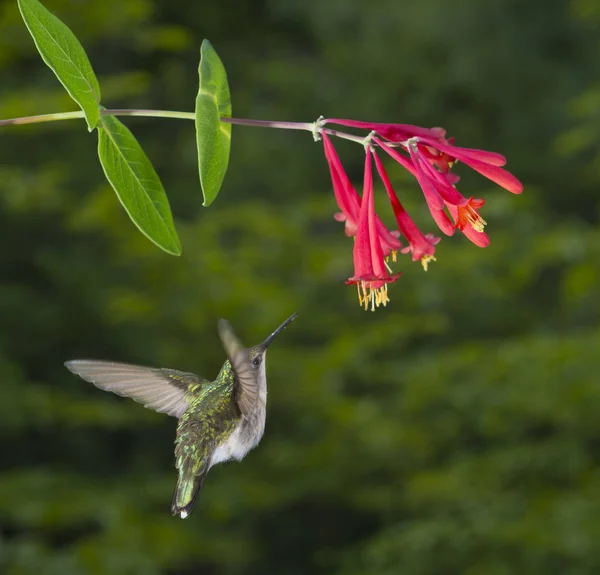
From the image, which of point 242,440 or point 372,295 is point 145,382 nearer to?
point 242,440

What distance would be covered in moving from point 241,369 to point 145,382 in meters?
0.39

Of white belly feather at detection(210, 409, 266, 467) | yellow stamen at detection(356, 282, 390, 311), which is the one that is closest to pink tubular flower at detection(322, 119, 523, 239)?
yellow stamen at detection(356, 282, 390, 311)

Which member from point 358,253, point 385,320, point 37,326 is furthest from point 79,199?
point 358,253

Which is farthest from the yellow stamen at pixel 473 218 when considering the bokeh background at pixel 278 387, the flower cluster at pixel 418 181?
the bokeh background at pixel 278 387

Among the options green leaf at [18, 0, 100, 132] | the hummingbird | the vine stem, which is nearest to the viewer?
the vine stem

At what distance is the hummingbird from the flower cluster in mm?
231

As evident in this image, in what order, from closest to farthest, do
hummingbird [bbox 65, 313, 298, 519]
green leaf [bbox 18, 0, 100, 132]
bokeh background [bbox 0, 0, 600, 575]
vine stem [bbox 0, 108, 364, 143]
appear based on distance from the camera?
vine stem [bbox 0, 108, 364, 143] → green leaf [bbox 18, 0, 100, 132] → hummingbird [bbox 65, 313, 298, 519] → bokeh background [bbox 0, 0, 600, 575]

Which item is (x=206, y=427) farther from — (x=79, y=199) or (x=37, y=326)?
(x=79, y=199)

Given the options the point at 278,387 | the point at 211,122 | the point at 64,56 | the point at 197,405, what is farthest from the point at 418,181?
the point at 278,387

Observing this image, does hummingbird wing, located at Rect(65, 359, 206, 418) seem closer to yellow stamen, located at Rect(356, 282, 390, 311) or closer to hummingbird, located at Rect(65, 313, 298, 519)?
hummingbird, located at Rect(65, 313, 298, 519)

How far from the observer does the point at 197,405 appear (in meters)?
1.68

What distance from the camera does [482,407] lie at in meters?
4.74

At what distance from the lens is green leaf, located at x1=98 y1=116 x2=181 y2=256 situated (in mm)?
1383

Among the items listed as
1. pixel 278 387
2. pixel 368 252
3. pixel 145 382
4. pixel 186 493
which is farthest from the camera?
pixel 278 387
